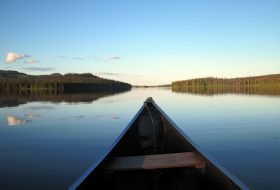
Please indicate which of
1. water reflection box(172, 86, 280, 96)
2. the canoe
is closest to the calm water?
the canoe

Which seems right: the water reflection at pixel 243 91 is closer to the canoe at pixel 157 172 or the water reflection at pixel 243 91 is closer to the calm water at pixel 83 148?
the calm water at pixel 83 148

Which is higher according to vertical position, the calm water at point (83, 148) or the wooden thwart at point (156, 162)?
the wooden thwart at point (156, 162)

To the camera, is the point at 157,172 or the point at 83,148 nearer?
the point at 157,172

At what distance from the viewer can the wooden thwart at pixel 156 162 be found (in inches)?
208

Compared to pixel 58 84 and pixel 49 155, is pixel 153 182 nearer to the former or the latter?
pixel 49 155

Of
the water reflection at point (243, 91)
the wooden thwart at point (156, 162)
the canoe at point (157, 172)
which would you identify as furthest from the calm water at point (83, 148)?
the water reflection at point (243, 91)

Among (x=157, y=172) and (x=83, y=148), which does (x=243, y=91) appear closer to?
(x=83, y=148)

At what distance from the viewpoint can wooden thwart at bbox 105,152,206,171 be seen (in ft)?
17.3

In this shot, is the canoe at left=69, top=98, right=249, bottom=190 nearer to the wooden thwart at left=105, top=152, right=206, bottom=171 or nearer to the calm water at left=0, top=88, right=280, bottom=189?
the wooden thwart at left=105, top=152, right=206, bottom=171

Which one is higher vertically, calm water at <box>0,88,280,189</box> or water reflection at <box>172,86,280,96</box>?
water reflection at <box>172,86,280,96</box>

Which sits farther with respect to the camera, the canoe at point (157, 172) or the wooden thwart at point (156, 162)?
the wooden thwart at point (156, 162)

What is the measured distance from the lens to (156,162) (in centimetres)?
561

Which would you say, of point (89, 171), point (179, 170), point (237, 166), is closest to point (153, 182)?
point (179, 170)

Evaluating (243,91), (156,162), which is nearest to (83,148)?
(156,162)
